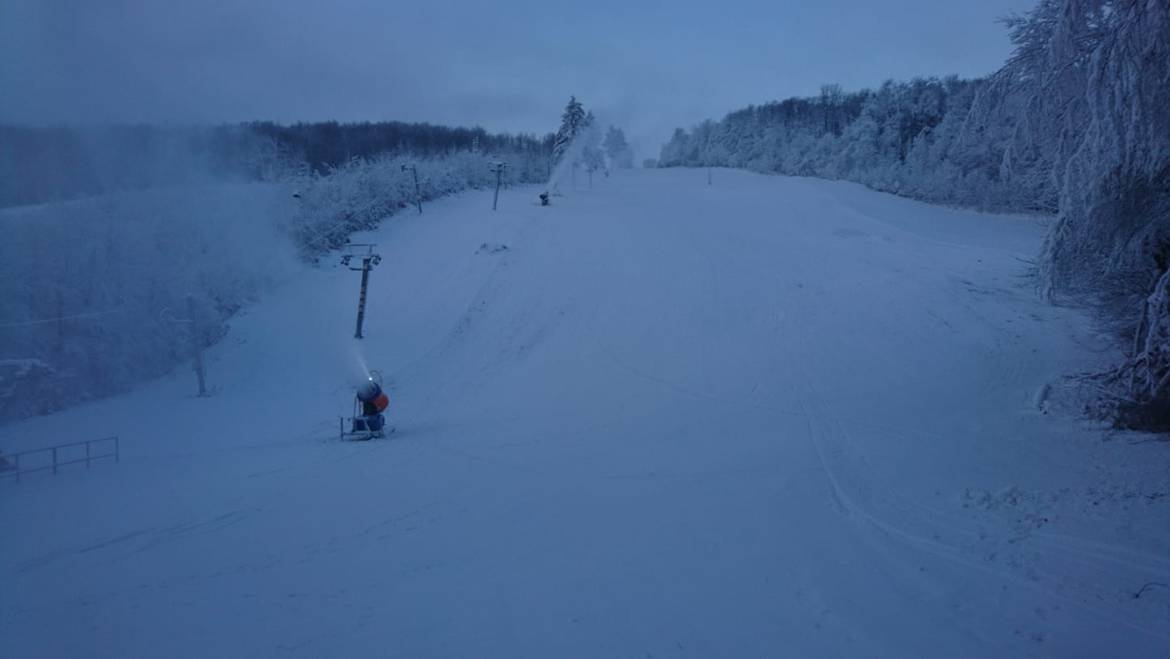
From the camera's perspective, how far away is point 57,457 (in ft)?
57.1

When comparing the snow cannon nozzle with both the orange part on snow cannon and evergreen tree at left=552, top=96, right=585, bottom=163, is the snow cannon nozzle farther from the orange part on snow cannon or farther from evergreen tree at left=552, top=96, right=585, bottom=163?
evergreen tree at left=552, top=96, right=585, bottom=163

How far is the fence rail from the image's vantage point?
14625 mm

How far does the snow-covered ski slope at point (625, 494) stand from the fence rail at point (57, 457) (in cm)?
35

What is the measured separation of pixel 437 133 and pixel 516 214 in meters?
59.3

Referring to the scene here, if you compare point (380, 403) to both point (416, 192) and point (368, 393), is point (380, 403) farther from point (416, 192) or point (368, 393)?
point (416, 192)

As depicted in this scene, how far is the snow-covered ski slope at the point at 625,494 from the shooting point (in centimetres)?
705

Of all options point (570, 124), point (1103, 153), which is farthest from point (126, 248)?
point (570, 124)

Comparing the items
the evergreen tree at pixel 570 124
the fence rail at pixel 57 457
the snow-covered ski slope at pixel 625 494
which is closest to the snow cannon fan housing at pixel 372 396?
the snow-covered ski slope at pixel 625 494

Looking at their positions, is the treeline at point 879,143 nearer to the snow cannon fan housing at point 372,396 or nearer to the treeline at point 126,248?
the snow cannon fan housing at point 372,396

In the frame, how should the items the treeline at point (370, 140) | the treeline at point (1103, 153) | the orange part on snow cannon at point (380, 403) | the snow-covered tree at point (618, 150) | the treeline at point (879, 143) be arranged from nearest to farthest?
1. the treeline at point (1103, 153)
2. the orange part on snow cannon at point (380, 403)
3. the treeline at point (879, 143)
4. the treeline at point (370, 140)
5. the snow-covered tree at point (618, 150)

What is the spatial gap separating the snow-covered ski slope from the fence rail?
352mm

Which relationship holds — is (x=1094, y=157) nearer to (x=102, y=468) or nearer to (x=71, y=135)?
(x=102, y=468)

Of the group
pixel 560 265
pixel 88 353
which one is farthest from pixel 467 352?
pixel 88 353

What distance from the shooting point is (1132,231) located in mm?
11094
